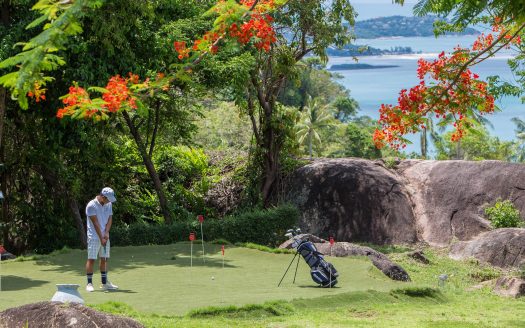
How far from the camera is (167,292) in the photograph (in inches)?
483

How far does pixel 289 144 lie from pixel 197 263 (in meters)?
10.2

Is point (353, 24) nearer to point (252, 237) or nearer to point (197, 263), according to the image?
point (252, 237)

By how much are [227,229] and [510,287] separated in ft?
24.0

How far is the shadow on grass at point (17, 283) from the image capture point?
13.0 meters

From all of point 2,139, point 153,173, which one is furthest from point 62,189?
point 153,173

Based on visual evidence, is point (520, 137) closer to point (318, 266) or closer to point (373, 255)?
point (373, 255)

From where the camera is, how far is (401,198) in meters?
24.9

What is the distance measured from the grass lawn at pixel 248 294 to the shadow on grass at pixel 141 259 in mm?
19

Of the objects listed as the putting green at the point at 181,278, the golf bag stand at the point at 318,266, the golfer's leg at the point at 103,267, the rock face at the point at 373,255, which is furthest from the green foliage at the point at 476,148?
the golfer's leg at the point at 103,267

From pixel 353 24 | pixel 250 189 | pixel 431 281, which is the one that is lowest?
pixel 431 281

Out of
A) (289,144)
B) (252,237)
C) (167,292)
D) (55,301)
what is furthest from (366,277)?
(289,144)

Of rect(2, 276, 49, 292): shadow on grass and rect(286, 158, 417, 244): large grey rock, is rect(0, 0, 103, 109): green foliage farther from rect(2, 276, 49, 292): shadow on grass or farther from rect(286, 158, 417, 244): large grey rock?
rect(286, 158, 417, 244): large grey rock

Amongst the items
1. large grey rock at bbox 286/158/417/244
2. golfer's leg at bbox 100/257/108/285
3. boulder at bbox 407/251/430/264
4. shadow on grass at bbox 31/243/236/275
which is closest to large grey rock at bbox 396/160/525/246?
large grey rock at bbox 286/158/417/244

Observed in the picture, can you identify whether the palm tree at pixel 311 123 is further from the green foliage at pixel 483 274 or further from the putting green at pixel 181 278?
the putting green at pixel 181 278
